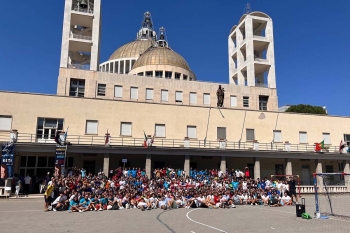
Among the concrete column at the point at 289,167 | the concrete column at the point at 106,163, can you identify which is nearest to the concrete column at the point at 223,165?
the concrete column at the point at 289,167

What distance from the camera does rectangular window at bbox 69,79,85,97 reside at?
3994 cm

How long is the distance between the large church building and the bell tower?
0.44 ft

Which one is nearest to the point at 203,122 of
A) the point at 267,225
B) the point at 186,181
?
the point at 186,181

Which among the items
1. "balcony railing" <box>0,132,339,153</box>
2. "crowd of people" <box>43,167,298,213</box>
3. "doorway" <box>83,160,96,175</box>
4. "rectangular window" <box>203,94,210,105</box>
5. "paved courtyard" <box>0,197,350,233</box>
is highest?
"rectangular window" <box>203,94,210,105</box>

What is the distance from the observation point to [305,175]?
1506 inches

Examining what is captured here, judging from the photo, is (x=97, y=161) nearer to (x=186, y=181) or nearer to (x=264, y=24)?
(x=186, y=181)

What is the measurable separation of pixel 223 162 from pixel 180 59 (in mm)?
28723

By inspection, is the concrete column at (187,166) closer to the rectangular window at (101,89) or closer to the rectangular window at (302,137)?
the rectangular window at (101,89)

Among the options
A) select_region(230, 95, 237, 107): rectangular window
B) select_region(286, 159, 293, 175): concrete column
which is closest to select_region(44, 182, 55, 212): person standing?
select_region(286, 159, 293, 175): concrete column

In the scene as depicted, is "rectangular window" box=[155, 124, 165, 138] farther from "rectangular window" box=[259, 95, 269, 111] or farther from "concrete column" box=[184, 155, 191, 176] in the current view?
"rectangular window" box=[259, 95, 269, 111]

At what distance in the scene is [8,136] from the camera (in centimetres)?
2973

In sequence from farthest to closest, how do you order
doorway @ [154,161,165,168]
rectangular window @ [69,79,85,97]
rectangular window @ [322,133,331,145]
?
rectangular window @ [322,133,331,145]
rectangular window @ [69,79,85,97]
doorway @ [154,161,165,168]

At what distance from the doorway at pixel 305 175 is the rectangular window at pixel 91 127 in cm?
2557

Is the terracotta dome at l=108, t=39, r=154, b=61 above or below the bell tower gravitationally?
above
